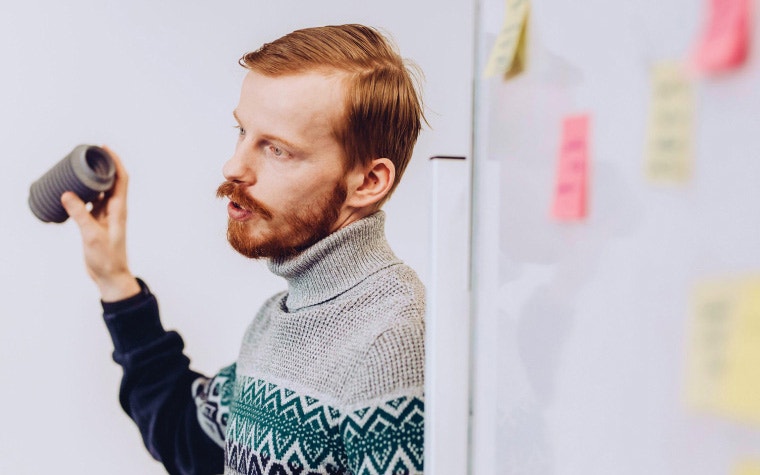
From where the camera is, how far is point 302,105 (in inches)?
39.3

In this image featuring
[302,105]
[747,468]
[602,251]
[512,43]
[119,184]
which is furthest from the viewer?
[119,184]

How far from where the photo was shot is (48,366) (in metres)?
1.60

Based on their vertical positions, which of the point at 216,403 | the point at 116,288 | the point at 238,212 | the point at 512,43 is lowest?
the point at 216,403

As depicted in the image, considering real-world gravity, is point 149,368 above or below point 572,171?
below

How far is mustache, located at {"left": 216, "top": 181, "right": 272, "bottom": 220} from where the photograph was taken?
102 cm

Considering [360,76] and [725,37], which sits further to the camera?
[360,76]

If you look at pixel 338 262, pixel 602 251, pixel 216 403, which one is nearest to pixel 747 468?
pixel 602 251

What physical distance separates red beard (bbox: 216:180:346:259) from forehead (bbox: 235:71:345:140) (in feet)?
0.25

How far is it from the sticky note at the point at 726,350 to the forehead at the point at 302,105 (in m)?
0.66

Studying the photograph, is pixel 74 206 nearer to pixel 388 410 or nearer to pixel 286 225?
pixel 286 225

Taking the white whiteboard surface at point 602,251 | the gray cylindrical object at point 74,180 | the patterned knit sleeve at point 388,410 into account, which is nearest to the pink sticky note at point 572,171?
the white whiteboard surface at point 602,251

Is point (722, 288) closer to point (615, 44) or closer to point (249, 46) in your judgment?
point (615, 44)

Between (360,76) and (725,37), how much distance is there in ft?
2.26

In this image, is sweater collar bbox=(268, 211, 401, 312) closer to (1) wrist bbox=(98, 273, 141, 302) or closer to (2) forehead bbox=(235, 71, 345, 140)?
(2) forehead bbox=(235, 71, 345, 140)
